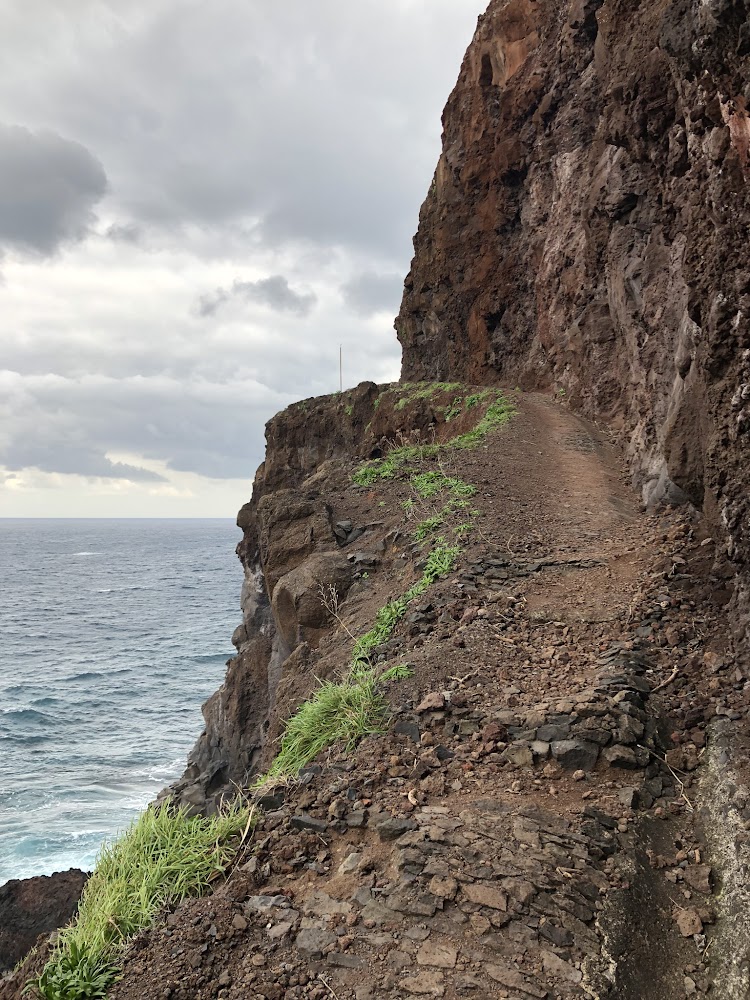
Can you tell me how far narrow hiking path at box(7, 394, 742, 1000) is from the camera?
9.52ft

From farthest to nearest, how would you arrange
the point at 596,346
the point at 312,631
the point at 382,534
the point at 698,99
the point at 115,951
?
the point at 596,346 → the point at 382,534 → the point at 312,631 → the point at 698,99 → the point at 115,951

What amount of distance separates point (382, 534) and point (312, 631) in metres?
1.81

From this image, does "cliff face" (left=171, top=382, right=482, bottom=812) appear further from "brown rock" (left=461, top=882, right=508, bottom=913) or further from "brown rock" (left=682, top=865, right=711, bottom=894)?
"brown rock" (left=682, top=865, right=711, bottom=894)

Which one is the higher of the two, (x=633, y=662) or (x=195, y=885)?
(x=633, y=662)

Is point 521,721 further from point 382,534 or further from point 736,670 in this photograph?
point 382,534

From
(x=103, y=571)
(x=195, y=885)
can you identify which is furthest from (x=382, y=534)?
(x=103, y=571)

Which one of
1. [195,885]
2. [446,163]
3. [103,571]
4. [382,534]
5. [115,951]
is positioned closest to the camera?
[115,951]

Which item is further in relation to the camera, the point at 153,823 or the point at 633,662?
the point at 633,662

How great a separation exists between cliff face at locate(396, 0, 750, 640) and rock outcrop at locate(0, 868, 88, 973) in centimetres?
1234

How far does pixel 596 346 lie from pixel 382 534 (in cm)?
697

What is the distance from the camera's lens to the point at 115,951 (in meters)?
3.41

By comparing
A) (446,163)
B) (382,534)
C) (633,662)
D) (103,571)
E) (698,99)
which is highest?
(446,163)

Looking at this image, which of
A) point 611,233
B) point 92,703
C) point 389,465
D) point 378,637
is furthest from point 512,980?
point 92,703

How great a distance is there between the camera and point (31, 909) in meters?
12.0
